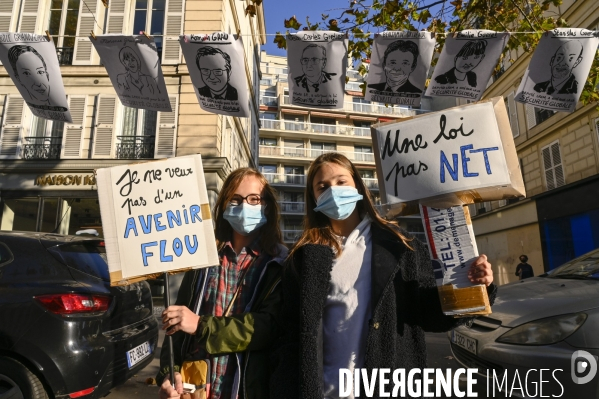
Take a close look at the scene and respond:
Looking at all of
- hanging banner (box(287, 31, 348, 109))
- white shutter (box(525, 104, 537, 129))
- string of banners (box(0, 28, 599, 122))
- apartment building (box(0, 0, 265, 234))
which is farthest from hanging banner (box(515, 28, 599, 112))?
white shutter (box(525, 104, 537, 129))

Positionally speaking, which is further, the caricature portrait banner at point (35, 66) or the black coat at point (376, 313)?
the caricature portrait banner at point (35, 66)

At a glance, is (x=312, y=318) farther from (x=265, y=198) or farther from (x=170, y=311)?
(x=265, y=198)

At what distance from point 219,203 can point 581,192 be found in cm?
1501

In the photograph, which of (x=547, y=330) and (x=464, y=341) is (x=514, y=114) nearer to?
(x=464, y=341)

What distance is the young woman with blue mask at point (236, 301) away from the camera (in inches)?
64.9

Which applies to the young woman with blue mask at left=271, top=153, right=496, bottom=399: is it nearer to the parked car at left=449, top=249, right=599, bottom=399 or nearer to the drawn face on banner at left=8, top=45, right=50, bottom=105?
the parked car at left=449, top=249, right=599, bottom=399

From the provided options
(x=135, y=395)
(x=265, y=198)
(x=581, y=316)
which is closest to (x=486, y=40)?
(x=581, y=316)

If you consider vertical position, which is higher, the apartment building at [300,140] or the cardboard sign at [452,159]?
the apartment building at [300,140]

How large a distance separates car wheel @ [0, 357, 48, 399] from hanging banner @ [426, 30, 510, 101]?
5218mm

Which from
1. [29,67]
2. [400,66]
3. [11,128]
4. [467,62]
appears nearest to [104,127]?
[11,128]

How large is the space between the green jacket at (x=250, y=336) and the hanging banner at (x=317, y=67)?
3.65 metres

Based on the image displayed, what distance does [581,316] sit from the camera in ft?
8.72

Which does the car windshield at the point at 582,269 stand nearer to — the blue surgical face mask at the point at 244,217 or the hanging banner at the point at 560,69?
the hanging banner at the point at 560,69

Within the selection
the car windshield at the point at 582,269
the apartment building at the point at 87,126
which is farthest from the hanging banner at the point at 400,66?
the apartment building at the point at 87,126
